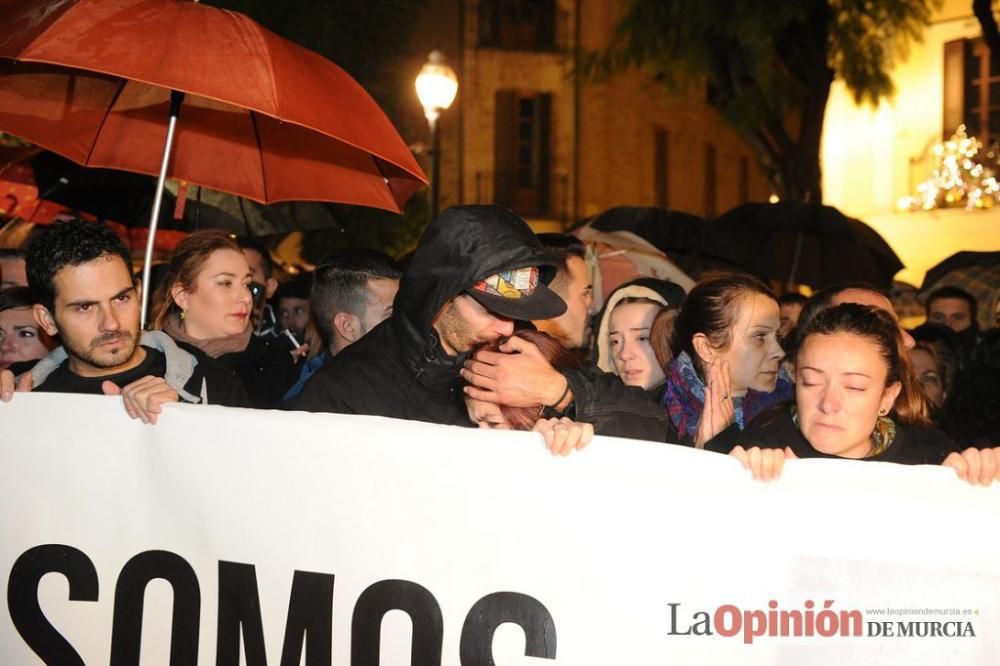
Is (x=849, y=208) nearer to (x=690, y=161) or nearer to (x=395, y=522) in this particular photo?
(x=690, y=161)

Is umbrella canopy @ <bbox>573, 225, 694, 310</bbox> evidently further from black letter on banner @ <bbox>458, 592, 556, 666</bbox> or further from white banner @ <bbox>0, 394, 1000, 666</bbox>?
black letter on banner @ <bbox>458, 592, 556, 666</bbox>

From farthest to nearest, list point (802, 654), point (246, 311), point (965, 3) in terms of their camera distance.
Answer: point (965, 3), point (246, 311), point (802, 654)

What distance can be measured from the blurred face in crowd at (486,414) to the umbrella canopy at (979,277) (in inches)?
280

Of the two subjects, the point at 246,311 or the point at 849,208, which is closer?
the point at 246,311

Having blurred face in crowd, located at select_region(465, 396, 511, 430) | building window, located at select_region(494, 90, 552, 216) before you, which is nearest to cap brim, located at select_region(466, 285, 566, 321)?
blurred face in crowd, located at select_region(465, 396, 511, 430)

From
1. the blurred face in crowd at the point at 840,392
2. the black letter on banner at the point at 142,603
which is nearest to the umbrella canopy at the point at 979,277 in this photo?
the blurred face in crowd at the point at 840,392

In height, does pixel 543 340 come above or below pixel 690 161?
below

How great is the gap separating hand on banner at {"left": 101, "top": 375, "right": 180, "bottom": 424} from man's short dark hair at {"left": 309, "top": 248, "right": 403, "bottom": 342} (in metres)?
1.62

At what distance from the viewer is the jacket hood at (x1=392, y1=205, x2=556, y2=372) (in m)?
3.47

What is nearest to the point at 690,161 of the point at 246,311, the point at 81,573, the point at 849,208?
the point at 849,208

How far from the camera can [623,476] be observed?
3.21 metres

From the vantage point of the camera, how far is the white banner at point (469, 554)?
3.12 metres

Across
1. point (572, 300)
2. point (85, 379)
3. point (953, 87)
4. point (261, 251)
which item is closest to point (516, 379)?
point (85, 379)

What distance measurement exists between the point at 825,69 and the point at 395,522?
→ 41.9 feet
